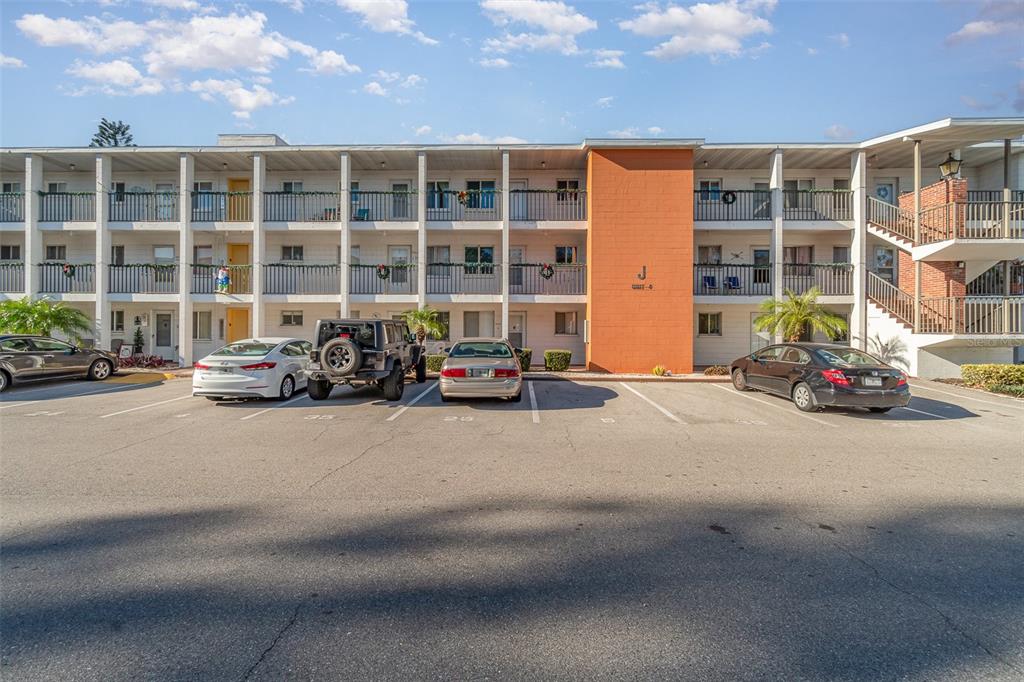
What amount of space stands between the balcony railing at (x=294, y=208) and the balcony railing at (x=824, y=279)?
17682mm

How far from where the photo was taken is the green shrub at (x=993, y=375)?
14141 millimetres

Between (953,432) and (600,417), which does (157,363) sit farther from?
(953,432)

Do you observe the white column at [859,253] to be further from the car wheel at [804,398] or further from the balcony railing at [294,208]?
the balcony railing at [294,208]

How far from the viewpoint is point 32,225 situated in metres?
20.1

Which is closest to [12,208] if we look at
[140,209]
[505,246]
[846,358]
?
[140,209]

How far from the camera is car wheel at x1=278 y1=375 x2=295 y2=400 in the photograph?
481 inches

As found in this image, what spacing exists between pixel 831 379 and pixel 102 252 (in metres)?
24.3

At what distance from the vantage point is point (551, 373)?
1788 cm

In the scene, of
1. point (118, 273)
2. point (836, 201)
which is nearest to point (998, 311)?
point (836, 201)

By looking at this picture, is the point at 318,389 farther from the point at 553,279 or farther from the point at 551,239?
the point at 551,239

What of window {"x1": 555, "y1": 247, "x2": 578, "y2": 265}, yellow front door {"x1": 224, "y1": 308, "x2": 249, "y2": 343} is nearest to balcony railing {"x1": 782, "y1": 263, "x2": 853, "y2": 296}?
window {"x1": 555, "y1": 247, "x2": 578, "y2": 265}

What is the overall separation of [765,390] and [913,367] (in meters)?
8.18

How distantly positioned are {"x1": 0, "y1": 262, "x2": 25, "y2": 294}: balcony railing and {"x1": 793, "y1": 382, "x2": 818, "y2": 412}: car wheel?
88.1ft

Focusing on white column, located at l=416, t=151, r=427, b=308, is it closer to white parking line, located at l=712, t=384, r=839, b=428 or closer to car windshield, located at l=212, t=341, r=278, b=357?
car windshield, located at l=212, t=341, r=278, b=357
